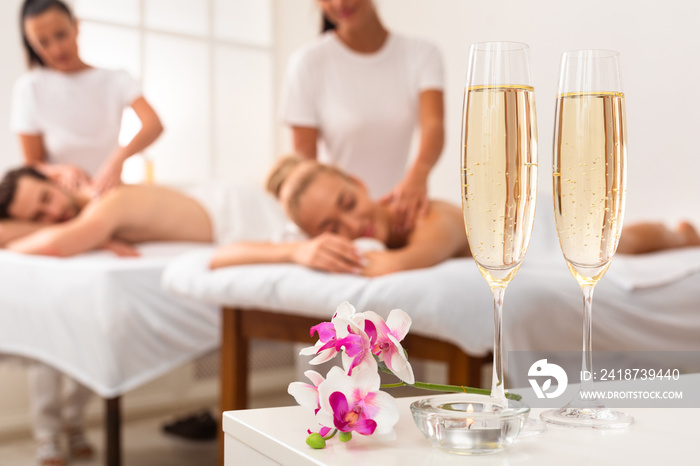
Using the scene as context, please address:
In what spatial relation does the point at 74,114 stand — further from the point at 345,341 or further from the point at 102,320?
the point at 345,341

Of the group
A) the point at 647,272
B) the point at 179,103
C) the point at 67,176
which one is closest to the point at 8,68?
the point at 67,176

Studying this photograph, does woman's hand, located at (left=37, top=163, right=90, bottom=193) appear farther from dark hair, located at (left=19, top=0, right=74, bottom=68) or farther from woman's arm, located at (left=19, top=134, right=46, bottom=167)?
dark hair, located at (left=19, top=0, right=74, bottom=68)

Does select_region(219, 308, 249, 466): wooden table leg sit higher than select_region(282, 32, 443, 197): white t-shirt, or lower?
lower

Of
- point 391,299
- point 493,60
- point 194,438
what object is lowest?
point 194,438

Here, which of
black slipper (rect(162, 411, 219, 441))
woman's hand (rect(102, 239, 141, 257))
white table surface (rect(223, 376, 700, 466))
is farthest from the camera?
black slipper (rect(162, 411, 219, 441))

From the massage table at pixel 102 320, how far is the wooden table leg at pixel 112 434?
0.36 meters

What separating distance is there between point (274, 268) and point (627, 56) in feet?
3.70

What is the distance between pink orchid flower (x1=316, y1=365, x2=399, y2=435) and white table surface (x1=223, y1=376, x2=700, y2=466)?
0.05ft

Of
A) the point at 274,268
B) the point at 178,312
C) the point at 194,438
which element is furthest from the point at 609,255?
the point at 194,438

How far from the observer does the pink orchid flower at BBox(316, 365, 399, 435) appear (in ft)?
1.49


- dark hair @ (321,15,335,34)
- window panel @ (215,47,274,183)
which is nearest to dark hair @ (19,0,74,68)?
window panel @ (215,47,274,183)

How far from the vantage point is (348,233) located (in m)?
1.79

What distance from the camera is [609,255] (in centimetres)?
50

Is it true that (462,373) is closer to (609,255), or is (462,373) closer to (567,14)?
(609,255)
